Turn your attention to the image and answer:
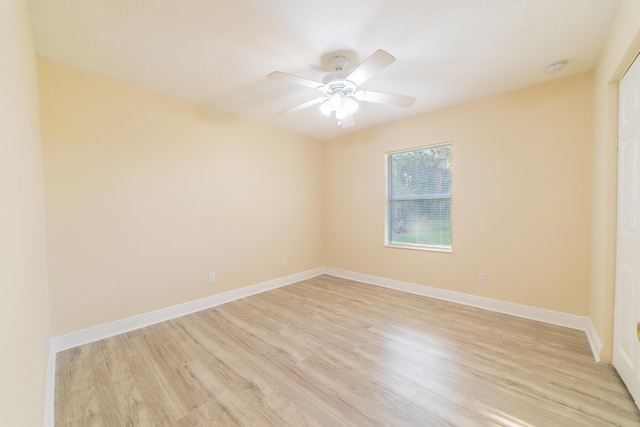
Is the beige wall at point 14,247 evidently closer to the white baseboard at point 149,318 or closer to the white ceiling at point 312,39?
the white ceiling at point 312,39

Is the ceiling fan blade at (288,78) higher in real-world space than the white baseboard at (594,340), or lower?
higher

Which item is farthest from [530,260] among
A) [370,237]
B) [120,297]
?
[120,297]

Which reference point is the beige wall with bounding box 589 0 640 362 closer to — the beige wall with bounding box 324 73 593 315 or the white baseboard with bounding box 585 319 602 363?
the white baseboard with bounding box 585 319 602 363

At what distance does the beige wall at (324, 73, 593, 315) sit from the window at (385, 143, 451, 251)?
13 centimetres

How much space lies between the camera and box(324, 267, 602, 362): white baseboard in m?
2.27

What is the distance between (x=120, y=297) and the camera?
2447 millimetres

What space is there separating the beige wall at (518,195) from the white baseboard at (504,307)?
2.6 inches

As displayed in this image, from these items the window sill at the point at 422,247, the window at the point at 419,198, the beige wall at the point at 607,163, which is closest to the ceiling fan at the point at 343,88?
the beige wall at the point at 607,163

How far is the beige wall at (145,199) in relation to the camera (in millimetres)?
2162

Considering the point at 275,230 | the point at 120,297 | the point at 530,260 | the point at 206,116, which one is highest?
the point at 206,116

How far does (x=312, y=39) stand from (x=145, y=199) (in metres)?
2.26

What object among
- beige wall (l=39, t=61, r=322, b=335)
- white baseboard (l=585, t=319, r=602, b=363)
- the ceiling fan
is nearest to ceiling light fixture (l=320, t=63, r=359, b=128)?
the ceiling fan

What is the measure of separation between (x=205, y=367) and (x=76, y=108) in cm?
251

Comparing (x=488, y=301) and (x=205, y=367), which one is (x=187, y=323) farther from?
(x=488, y=301)
